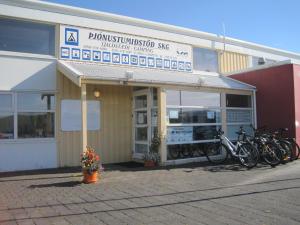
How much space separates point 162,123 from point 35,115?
12.4ft

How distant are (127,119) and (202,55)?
437 cm

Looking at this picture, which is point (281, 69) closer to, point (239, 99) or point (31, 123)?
point (239, 99)

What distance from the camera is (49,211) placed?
6.09 meters

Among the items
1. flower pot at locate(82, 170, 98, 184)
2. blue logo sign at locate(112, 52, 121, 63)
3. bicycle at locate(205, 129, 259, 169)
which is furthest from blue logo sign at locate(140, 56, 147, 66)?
flower pot at locate(82, 170, 98, 184)

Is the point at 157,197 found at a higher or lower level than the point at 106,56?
lower

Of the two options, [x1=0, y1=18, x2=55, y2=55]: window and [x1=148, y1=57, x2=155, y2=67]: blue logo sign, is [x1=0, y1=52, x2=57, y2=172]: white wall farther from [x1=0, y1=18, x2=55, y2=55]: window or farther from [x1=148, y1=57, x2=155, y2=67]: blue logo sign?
[x1=148, y1=57, x2=155, y2=67]: blue logo sign

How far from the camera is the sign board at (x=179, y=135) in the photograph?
11.5m

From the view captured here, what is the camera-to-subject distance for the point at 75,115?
1148cm

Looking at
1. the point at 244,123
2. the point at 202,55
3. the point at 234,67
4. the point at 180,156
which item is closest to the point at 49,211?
the point at 180,156

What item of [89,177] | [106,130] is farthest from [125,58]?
[89,177]

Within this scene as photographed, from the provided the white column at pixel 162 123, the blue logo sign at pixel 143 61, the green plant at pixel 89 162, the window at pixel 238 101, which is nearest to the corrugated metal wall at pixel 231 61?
the window at pixel 238 101

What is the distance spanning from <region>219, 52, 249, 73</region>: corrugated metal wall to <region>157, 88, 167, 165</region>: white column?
4865 millimetres

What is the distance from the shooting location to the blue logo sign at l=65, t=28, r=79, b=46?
11469 millimetres

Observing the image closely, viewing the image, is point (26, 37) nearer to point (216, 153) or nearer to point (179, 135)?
point (179, 135)
